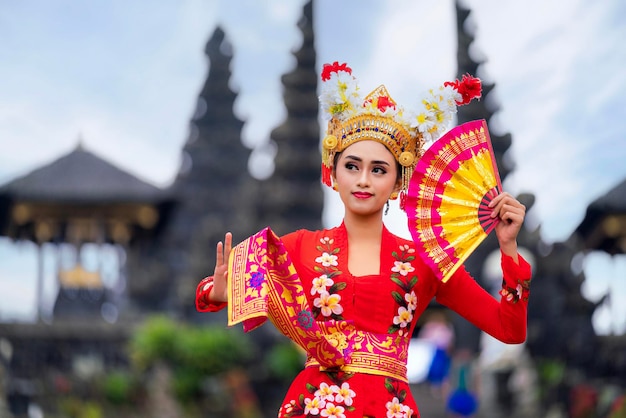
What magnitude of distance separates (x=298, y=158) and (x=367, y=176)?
19007 mm

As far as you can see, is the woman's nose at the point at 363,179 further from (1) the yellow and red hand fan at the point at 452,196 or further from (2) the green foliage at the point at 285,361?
(2) the green foliage at the point at 285,361

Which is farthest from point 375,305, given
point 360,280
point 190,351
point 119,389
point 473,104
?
point 119,389

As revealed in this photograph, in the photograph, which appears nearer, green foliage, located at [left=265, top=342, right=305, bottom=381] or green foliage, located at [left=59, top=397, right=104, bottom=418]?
green foliage, located at [left=265, top=342, right=305, bottom=381]

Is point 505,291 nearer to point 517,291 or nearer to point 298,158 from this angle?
point 517,291

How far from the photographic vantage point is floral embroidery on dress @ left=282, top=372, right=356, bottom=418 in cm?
333

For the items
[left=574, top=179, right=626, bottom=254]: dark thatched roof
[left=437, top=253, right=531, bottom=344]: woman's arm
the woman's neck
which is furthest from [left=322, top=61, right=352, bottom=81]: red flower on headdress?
[left=574, top=179, right=626, bottom=254]: dark thatched roof

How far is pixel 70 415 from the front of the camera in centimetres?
1853

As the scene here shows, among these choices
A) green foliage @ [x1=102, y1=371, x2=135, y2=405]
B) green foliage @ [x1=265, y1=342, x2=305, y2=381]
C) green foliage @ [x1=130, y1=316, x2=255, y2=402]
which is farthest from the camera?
green foliage @ [x1=102, y1=371, x2=135, y2=405]

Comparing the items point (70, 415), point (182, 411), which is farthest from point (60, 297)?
point (182, 411)

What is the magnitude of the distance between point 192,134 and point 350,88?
29.6 metres

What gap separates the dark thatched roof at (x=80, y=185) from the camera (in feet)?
→ 74.4

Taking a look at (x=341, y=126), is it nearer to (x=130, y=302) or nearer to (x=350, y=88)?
(x=350, y=88)

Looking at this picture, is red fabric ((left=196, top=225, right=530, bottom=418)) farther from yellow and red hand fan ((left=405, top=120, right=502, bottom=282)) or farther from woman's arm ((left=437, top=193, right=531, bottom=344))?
yellow and red hand fan ((left=405, top=120, right=502, bottom=282))

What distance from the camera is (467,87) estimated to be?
3631 millimetres
